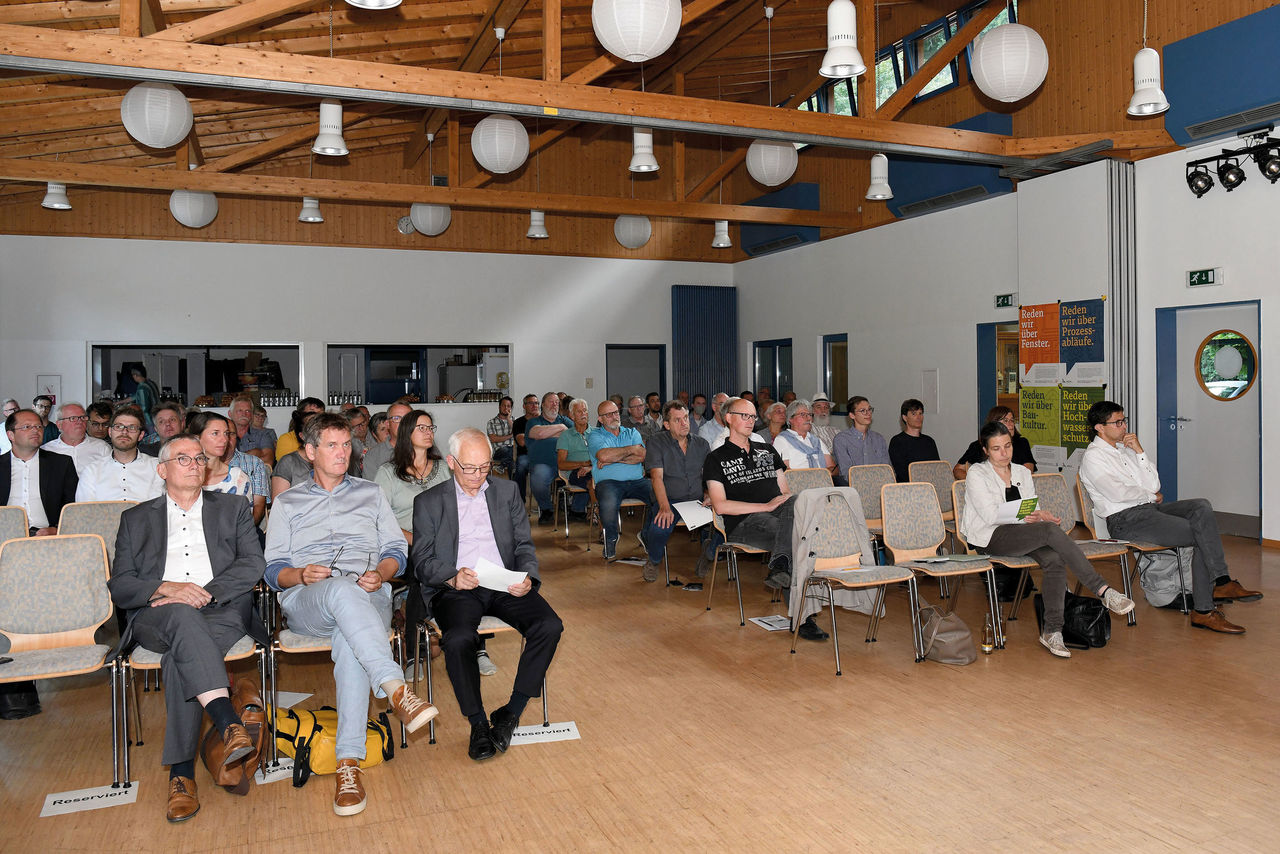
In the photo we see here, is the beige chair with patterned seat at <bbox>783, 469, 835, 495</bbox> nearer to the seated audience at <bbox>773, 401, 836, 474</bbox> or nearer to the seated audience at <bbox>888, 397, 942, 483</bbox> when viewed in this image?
the seated audience at <bbox>773, 401, 836, 474</bbox>

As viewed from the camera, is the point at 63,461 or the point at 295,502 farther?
the point at 63,461

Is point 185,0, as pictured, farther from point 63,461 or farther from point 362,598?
point 362,598

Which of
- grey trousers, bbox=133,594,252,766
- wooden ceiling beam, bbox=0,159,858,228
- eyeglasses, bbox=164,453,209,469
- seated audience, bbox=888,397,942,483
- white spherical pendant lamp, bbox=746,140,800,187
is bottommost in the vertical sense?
grey trousers, bbox=133,594,252,766

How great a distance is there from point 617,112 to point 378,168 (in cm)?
783

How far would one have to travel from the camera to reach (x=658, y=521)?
6605mm

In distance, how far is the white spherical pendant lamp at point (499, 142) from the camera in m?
7.11

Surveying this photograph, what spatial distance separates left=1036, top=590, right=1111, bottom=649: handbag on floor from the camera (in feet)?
16.0

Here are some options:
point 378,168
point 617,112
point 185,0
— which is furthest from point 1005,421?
point 378,168

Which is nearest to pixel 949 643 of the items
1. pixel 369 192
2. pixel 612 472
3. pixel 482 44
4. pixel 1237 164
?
pixel 612 472

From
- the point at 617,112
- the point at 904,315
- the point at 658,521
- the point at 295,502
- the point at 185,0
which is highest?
the point at 185,0

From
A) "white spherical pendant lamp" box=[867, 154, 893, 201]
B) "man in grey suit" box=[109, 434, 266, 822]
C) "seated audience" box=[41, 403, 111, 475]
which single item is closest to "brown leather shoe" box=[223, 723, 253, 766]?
"man in grey suit" box=[109, 434, 266, 822]

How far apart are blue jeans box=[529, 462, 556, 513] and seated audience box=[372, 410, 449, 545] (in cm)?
462

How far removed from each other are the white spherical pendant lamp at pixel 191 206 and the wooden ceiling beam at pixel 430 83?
443 centimetres

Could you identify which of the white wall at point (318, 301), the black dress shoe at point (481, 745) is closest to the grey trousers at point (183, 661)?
the black dress shoe at point (481, 745)
